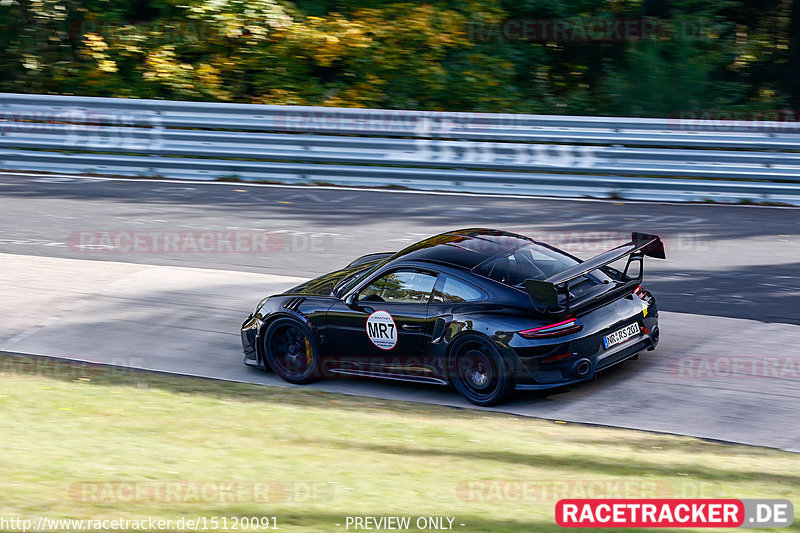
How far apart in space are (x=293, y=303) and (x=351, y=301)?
0.60m

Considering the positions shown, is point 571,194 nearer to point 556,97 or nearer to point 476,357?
point 556,97

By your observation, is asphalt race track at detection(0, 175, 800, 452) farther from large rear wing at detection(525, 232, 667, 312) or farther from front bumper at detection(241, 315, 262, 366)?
large rear wing at detection(525, 232, 667, 312)

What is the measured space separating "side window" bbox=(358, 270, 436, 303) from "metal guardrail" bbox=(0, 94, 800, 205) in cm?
768

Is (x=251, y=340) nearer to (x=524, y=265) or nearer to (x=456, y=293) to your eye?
(x=456, y=293)

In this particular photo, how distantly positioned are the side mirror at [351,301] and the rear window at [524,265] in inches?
44.5

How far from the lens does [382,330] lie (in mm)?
8672

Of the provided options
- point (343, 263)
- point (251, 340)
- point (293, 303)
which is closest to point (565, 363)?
point (293, 303)

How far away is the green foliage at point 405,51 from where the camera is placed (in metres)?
20.2

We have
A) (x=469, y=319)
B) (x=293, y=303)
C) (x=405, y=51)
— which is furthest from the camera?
(x=405, y=51)

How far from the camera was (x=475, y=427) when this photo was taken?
7.74 m

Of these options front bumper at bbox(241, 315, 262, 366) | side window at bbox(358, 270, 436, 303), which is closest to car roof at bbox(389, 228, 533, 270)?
side window at bbox(358, 270, 436, 303)

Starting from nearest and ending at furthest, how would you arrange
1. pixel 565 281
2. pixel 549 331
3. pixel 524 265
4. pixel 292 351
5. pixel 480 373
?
pixel 565 281
pixel 549 331
pixel 480 373
pixel 524 265
pixel 292 351

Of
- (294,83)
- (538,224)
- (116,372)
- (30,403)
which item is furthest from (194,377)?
(294,83)

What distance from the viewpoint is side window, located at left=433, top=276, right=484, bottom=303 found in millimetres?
8273
